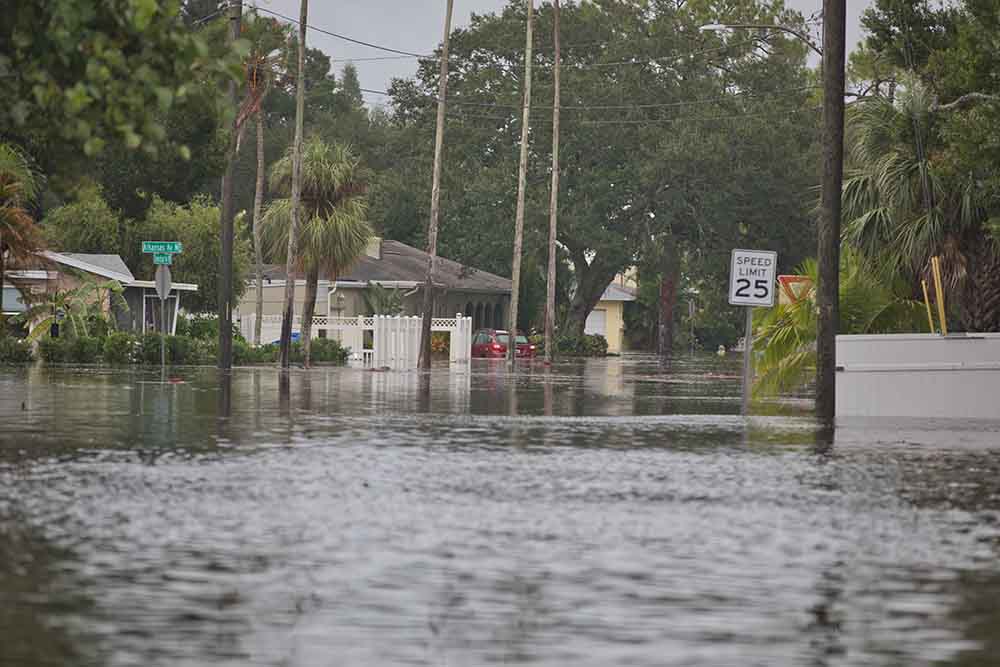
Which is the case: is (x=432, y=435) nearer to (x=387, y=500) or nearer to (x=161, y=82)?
(x=387, y=500)

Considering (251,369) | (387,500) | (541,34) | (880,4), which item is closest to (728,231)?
(541,34)

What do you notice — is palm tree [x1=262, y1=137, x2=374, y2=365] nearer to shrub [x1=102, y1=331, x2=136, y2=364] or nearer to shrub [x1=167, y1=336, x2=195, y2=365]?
shrub [x1=167, y1=336, x2=195, y2=365]

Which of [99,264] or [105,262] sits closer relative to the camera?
[99,264]

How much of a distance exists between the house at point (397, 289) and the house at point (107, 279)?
426cm

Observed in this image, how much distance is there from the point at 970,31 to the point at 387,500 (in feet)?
53.7

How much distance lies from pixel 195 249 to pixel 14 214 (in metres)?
36.4

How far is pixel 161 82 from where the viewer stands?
11578 millimetres

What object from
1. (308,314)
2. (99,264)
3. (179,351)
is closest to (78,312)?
(179,351)

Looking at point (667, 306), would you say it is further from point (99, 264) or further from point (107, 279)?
→ point (107, 279)

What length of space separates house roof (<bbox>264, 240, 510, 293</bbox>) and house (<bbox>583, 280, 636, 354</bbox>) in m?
27.4

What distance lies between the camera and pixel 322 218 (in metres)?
63.6

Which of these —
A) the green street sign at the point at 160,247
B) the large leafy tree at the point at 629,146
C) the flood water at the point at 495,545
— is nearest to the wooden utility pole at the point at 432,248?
the green street sign at the point at 160,247

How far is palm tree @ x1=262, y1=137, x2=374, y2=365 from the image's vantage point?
206 feet

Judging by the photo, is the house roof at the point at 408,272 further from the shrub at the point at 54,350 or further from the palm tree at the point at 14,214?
the palm tree at the point at 14,214
